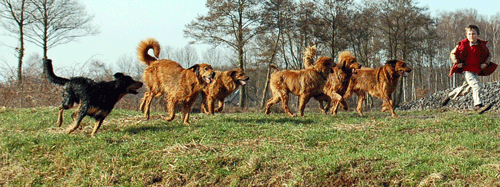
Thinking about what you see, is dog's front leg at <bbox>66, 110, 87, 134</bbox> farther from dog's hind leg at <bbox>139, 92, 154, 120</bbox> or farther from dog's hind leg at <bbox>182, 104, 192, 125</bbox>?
dog's hind leg at <bbox>182, 104, 192, 125</bbox>

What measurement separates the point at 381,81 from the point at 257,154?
621cm

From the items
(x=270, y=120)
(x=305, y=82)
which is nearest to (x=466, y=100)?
(x=305, y=82)

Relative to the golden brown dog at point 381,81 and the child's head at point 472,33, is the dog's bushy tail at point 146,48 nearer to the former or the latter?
the golden brown dog at point 381,81

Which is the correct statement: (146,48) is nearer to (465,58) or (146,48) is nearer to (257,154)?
(257,154)

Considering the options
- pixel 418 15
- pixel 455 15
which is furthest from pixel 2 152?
pixel 455 15

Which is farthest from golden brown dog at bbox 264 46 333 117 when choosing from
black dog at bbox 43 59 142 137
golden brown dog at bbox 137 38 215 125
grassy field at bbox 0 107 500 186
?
black dog at bbox 43 59 142 137

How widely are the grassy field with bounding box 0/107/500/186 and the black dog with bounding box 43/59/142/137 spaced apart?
391mm

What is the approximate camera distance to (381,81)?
463 inches

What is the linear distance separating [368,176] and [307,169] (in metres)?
0.80

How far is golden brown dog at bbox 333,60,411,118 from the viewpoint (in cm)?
1148

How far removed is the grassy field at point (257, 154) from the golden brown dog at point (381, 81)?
2.23 meters

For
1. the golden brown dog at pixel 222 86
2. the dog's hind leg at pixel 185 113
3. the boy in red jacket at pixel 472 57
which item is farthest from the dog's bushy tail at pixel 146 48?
the boy in red jacket at pixel 472 57

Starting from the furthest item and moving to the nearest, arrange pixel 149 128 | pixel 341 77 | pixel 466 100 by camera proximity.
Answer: pixel 466 100, pixel 341 77, pixel 149 128

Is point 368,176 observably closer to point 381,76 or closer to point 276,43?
point 381,76
